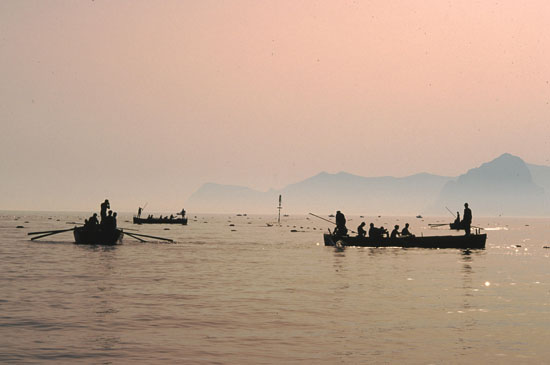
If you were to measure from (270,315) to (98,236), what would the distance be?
43370 mm

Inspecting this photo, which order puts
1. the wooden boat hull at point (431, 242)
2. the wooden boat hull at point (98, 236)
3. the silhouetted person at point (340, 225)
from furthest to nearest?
the silhouetted person at point (340, 225)
the wooden boat hull at point (98, 236)
the wooden boat hull at point (431, 242)

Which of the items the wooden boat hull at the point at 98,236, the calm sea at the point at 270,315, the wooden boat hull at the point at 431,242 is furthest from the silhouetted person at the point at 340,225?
the wooden boat hull at the point at 98,236

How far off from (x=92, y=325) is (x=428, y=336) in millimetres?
9708

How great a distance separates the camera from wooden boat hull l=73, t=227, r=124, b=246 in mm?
62719

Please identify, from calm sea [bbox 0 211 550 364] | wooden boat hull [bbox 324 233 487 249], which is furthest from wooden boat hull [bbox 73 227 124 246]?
wooden boat hull [bbox 324 233 487 249]

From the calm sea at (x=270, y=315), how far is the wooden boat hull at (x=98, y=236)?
18850 millimetres

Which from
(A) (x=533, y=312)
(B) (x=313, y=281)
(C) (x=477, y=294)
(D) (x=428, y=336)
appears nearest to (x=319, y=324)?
(D) (x=428, y=336)

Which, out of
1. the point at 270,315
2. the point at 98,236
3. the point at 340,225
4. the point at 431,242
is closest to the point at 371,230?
the point at 340,225

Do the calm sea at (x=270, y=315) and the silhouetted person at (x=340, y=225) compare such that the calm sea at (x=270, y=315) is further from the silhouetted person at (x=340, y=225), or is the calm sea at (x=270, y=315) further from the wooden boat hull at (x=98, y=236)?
the silhouetted person at (x=340, y=225)

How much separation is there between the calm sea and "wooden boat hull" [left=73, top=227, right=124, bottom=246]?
61.8ft

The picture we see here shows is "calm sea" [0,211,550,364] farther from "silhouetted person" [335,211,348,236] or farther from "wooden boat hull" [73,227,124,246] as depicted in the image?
"silhouetted person" [335,211,348,236]

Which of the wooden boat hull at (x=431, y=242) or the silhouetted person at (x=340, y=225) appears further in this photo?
the silhouetted person at (x=340, y=225)

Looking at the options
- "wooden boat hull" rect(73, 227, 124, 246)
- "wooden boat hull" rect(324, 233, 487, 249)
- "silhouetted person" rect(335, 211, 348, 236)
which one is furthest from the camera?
"silhouetted person" rect(335, 211, 348, 236)

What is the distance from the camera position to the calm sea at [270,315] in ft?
55.0
